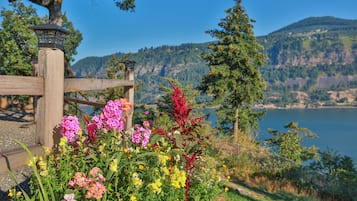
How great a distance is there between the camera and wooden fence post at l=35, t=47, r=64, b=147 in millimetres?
2840

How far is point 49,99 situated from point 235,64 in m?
19.4

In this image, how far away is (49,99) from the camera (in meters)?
2.85

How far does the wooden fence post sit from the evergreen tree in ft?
58.2

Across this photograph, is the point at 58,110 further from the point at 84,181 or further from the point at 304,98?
the point at 304,98

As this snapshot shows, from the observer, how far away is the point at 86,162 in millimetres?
2504

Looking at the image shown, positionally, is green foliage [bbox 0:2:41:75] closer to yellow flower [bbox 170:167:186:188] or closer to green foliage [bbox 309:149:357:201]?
green foliage [bbox 309:149:357:201]

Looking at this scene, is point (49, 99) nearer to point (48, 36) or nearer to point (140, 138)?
point (48, 36)

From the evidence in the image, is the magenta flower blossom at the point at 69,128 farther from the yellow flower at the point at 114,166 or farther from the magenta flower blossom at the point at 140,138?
the yellow flower at the point at 114,166

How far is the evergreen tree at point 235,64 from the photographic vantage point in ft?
68.6

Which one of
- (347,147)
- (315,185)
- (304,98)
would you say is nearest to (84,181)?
(315,185)

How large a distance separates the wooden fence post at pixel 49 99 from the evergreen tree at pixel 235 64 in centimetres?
1774

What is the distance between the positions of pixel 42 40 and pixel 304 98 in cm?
19650

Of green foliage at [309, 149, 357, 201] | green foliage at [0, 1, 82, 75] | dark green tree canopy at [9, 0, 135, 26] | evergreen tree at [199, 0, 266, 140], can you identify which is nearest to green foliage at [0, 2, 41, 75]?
green foliage at [0, 1, 82, 75]

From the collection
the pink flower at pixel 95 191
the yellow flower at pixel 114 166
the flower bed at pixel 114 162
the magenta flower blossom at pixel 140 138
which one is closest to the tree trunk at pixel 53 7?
the flower bed at pixel 114 162
